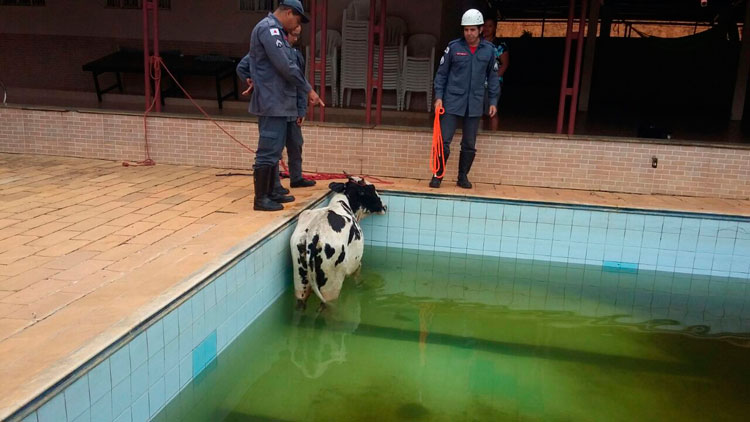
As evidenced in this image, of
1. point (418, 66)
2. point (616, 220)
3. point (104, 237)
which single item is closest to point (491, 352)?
point (616, 220)

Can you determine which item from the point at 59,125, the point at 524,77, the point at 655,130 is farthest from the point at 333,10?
the point at 524,77

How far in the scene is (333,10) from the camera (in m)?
8.63

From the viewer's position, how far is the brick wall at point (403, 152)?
5828mm

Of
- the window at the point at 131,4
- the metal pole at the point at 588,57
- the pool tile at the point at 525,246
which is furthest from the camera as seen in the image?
the metal pole at the point at 588,57

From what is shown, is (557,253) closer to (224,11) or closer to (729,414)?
(729,414)

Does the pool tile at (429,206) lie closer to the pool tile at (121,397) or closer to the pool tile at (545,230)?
the pool tile at (545,230)

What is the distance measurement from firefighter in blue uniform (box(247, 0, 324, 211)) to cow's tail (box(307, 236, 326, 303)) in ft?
2.47

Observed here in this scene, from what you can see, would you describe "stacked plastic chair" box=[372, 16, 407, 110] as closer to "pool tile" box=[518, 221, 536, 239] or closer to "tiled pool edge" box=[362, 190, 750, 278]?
"tiled pool edge" box=[362, 190, 750, 278]

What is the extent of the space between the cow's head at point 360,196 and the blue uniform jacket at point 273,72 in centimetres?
78

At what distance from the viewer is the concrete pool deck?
8.26 feet

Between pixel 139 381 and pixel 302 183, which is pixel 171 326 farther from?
pixel 302 183

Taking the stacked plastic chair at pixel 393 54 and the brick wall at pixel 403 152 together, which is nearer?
the brick wall at pixel 403 152

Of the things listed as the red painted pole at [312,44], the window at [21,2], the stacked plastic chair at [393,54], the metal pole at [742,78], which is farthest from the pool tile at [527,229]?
the window at [21,2]

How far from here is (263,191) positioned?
4.71 m
